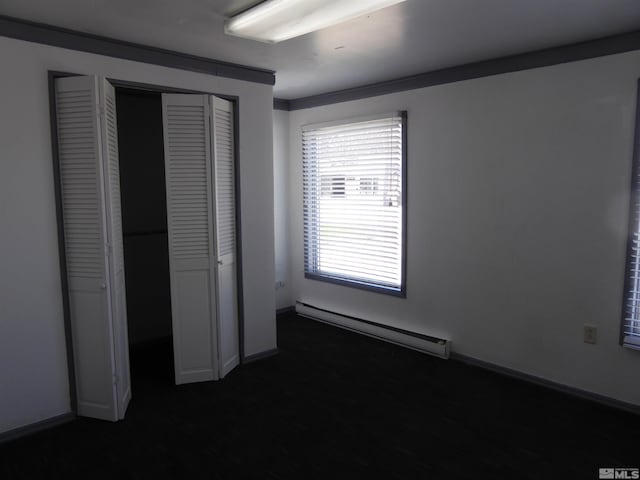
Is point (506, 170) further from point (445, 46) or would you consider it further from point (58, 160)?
point (58, 160)

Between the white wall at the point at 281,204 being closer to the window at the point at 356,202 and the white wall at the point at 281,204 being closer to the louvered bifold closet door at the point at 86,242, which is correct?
the window at the point at 356,202

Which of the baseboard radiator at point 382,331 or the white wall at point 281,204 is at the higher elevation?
the white wall at point 281,204

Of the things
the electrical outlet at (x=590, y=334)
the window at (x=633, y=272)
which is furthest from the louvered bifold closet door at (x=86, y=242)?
the window at (x=633, y=272)

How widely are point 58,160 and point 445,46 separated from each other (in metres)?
2.60

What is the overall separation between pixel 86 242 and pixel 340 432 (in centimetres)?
197

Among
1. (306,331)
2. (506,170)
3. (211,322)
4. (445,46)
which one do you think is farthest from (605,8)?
(306,331)

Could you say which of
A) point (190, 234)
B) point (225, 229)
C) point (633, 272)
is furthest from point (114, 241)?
Answer: point (633, 272)

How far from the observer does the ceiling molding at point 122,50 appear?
259 cm

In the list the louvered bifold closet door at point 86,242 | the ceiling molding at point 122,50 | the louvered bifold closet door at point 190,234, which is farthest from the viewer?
the louvered bifold closet door at point 190,234

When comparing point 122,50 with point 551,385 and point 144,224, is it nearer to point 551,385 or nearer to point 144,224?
point 144,224

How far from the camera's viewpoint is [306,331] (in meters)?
4.64

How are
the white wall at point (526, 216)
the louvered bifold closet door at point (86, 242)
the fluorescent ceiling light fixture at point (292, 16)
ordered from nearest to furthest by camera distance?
the fluorescent ceiling light fixture at point (292, 16) → the louvered bifold closet door at point (86, 242) → the white wall at point (526, 216)

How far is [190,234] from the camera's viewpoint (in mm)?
3348

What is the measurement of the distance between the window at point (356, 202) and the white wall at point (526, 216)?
154 mm
